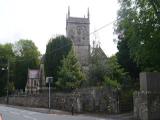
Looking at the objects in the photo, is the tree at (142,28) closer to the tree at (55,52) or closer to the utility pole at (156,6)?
the utility pole at (156,6)

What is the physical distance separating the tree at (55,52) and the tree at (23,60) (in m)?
25.8

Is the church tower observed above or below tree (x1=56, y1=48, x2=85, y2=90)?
above

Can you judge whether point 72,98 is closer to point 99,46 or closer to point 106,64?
point 106,64

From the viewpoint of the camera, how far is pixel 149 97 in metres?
25.9

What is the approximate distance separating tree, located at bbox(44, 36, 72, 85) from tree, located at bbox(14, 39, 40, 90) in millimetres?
25815

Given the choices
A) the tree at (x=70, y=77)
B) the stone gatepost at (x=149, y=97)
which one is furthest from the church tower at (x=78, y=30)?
the stone gatepost at (x=149, y=97)

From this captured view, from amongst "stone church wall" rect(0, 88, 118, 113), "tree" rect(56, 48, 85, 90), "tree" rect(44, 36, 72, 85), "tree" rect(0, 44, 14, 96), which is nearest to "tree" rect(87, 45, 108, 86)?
"stone church wall" rect(0, 88, 118, 113)

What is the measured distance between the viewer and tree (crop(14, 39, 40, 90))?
102562 mm

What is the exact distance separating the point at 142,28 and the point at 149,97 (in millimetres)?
5350

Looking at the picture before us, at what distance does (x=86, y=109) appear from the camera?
1464 inches

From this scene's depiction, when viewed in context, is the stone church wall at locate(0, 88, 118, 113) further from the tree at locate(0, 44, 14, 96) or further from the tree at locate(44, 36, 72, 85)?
the tree at locate(0, 44, 14, 96)

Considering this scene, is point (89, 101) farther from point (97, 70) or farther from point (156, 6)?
point (156, 6)

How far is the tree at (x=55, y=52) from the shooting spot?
246 feet

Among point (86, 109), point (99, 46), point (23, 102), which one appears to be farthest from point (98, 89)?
point (23, 102)
